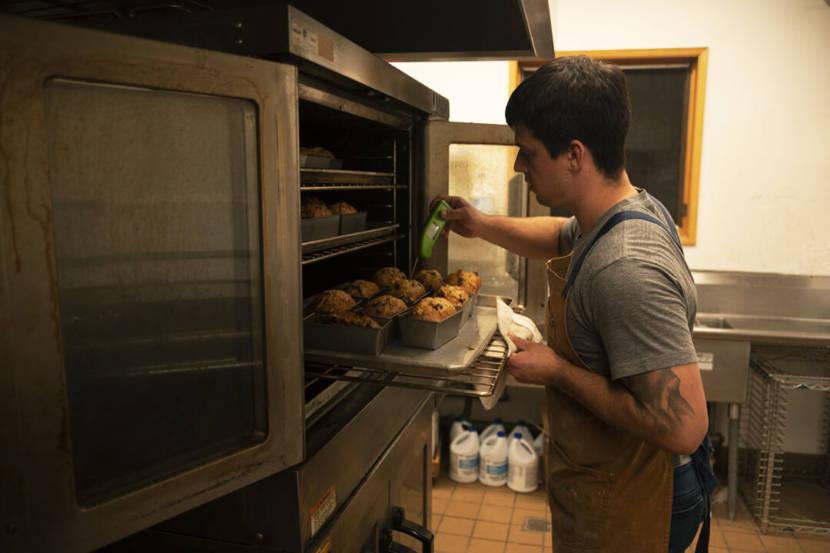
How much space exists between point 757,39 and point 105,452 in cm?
376

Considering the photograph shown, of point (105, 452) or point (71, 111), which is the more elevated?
point (71, 111)

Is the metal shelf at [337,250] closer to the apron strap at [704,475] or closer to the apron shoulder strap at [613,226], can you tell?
the apron shoulder strap at [613,226]

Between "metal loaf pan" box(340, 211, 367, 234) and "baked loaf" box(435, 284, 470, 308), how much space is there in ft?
0.93

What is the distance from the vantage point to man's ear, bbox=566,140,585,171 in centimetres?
140

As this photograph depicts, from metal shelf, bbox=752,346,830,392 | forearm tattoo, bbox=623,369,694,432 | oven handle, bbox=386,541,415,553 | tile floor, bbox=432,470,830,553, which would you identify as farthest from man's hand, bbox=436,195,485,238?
metal shelf, bbox=752,346,830,392

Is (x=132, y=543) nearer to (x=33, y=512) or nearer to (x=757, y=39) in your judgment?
(x=33, y=512)

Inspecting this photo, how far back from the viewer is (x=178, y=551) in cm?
121

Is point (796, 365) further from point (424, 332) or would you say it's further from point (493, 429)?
point (424, 332)

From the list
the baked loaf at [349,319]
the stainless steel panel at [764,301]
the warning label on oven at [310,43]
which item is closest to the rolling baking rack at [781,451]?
the stainless steel panel at [764,301]

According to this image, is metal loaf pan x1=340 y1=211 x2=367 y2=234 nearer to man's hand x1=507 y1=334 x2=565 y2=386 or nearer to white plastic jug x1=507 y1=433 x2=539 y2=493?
man's hand x1=507 y1=334 x2=565 y2=386

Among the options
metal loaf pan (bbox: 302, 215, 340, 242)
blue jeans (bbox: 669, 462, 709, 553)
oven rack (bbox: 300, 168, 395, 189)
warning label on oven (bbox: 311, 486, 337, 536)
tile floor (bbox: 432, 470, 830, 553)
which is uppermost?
oven rack (bbox: 300, 168, 395, 189)

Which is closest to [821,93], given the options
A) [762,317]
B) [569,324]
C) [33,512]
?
[762,317]

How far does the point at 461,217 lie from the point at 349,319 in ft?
2.56

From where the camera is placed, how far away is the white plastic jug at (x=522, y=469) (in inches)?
136
